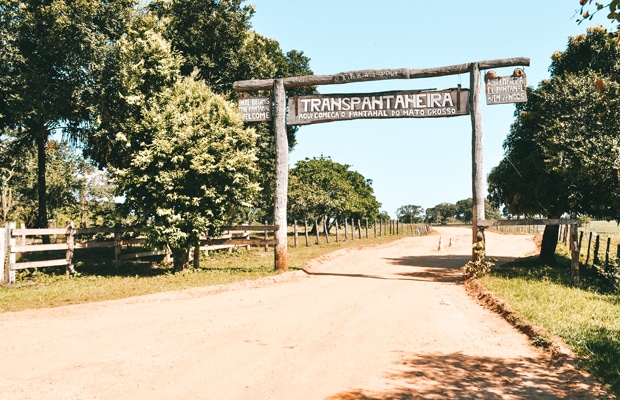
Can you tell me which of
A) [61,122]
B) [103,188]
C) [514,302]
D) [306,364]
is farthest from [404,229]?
[306,364]

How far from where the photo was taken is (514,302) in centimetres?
976

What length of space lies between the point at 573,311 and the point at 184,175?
12075 millimetres

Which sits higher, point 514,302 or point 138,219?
point 138,219

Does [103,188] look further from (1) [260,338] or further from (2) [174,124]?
(1) [260,338]

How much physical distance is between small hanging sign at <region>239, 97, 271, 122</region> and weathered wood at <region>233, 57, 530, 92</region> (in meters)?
0.41

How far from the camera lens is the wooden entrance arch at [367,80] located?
1437 cm

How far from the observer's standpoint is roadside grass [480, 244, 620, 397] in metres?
6.17

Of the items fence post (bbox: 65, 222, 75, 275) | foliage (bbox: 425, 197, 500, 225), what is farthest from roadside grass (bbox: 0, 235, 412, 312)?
foliage (bbox: 425, 197, 500, 225)

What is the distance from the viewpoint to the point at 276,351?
668cm

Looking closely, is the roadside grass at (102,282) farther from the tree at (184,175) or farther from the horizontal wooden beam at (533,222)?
the horizontal wooden beam at (533,222)

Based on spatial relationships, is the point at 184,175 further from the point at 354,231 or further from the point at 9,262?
the point at 354,231

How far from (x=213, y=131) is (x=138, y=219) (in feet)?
13.9

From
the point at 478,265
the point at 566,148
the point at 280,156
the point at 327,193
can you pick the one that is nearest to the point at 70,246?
the point at 280,156

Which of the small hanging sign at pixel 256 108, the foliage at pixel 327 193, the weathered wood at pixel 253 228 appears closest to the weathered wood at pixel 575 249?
the weathered wood at pixel 253 228
